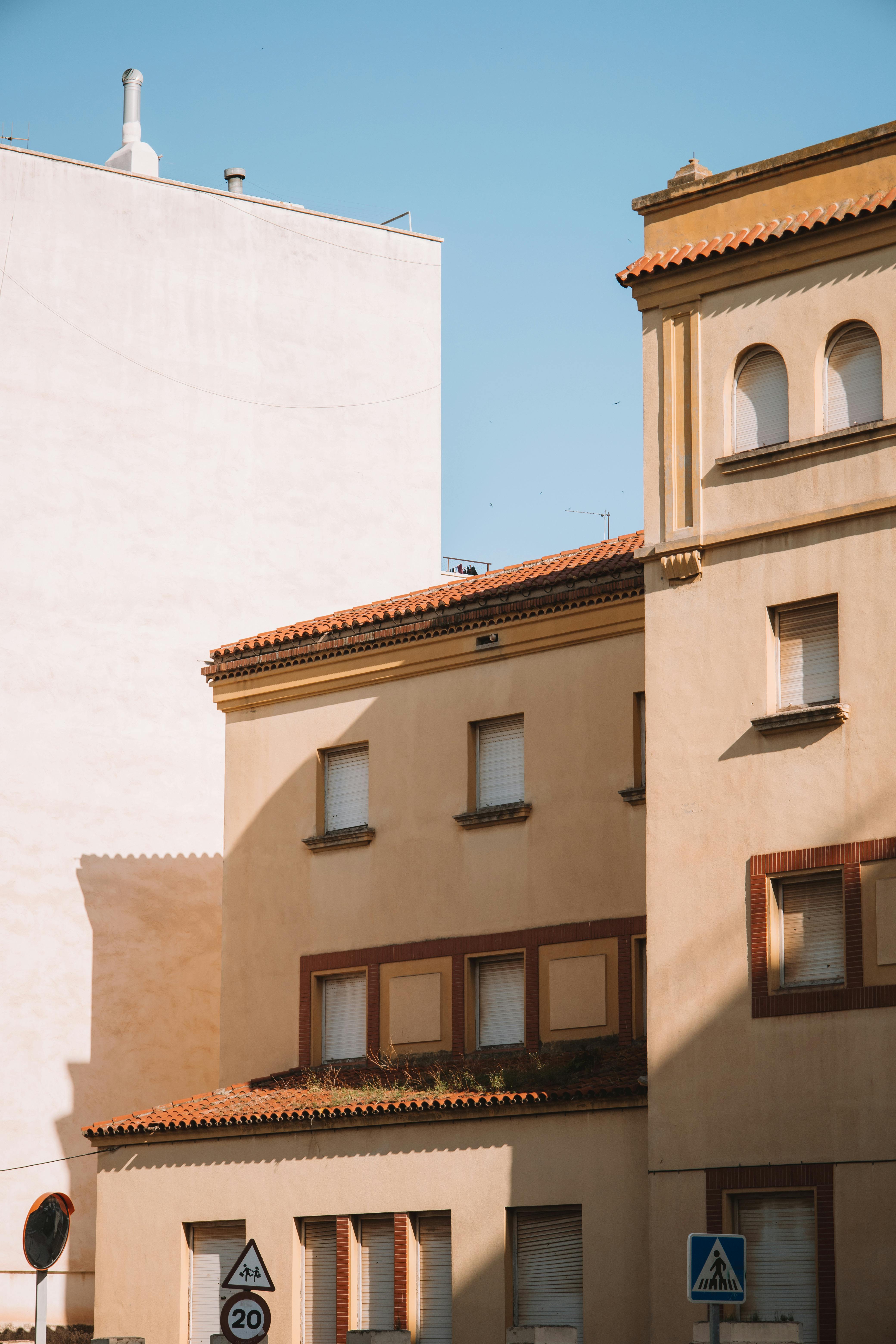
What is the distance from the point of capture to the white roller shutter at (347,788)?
2898 cm

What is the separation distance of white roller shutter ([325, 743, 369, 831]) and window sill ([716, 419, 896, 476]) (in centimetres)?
887

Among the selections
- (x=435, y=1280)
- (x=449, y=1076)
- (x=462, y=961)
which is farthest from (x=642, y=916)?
(x=435, y=1280)

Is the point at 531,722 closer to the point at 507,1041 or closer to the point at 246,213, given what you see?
the point at 507,1041

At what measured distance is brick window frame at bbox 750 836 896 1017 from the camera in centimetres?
2025

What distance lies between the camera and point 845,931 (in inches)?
813

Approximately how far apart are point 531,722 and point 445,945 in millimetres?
3336

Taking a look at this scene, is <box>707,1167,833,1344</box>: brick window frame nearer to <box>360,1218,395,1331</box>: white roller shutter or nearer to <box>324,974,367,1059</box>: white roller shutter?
<box>360,1218,395,1331</box>: white roller shutter

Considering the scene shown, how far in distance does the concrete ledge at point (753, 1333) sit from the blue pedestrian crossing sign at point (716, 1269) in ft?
9.09

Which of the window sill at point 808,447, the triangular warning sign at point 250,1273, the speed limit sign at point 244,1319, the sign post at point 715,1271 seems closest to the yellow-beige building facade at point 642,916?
the window sill at point 808,447

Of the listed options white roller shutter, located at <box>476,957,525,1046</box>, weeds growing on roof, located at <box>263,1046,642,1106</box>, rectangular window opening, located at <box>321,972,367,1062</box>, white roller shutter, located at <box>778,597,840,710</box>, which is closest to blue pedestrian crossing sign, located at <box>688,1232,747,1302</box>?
weeds growing on roof, located at <box>263,1046,642,1106</box>

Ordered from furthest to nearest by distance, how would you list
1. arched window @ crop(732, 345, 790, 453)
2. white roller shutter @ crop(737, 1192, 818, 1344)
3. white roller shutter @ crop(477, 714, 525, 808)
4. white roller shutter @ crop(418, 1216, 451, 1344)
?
white roller shutter @ crop(477, 714, 525, 808)
white roller shutter @ crop(418, 1216, 451, 1344)
arched window @ crop(732, 345, 790, 453)
white roller shutter @ crop(737, 1192, 818, 1344)

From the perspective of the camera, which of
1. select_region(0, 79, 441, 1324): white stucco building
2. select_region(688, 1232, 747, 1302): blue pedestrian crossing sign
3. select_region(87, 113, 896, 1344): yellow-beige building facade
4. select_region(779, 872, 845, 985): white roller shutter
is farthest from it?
select_region(0, 79, 441, 1324): white stucco building

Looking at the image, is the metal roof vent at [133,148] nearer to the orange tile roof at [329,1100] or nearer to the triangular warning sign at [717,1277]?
the orange tile roof at [329,1100]

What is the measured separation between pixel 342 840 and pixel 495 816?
9.19ft
